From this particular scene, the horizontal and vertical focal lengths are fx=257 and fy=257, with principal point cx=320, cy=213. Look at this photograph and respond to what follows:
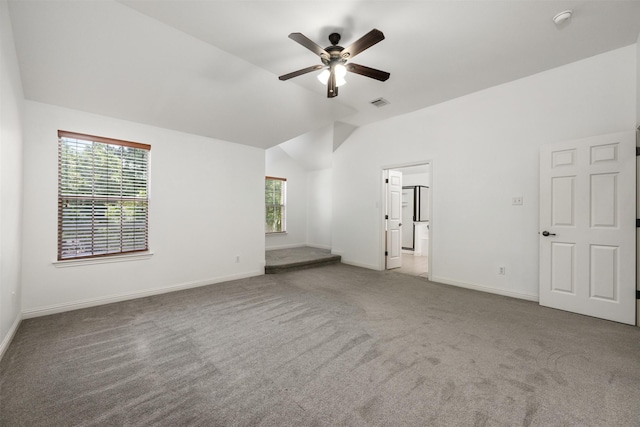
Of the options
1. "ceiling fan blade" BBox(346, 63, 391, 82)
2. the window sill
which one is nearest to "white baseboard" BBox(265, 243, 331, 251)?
the window sill

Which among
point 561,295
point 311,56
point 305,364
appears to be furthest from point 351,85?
point 561,295

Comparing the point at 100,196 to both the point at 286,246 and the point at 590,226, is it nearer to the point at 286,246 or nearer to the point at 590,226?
the point at 286,246

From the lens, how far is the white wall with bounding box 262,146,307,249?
7305mm

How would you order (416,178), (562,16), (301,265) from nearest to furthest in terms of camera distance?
(562,16) → (301,265) → (416,178)

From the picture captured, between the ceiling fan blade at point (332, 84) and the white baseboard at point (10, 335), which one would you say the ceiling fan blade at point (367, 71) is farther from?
the white baseboard at point (10, 335)

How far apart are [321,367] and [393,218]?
13.3ft

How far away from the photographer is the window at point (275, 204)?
7.32m

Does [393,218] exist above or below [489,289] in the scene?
above

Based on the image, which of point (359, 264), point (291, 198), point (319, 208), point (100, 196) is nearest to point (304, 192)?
point (291, 198)

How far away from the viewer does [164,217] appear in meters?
3.82

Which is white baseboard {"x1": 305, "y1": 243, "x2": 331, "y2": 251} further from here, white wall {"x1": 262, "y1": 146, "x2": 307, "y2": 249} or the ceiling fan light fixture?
the ceiling fan light fixture

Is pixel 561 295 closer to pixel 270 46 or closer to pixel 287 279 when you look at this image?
pixel 287 279

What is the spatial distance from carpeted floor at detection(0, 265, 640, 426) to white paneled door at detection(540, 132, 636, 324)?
31cm

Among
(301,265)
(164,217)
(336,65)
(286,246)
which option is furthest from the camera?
(286,246)
